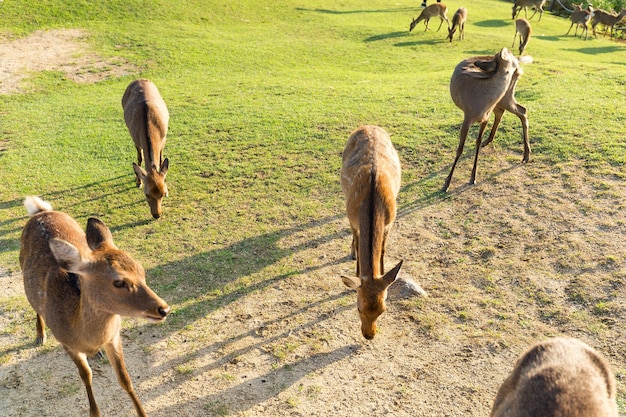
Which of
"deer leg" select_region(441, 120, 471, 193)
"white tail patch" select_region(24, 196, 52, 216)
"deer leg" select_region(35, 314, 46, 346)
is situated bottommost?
"deer leg" select_region(35, 314, 46, 346)

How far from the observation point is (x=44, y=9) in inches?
810

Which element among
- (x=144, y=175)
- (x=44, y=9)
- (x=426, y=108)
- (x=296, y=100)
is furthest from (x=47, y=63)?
(x=426, y=108)

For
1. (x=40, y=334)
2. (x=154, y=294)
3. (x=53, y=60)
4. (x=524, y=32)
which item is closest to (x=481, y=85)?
(x=154, y=294)

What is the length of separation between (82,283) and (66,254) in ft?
1.39

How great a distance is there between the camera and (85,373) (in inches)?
186

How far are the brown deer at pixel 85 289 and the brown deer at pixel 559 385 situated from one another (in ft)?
9.05

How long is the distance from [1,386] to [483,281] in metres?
5.81

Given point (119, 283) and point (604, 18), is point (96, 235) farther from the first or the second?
point (604, 18)

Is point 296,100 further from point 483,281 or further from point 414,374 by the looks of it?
point 414,374

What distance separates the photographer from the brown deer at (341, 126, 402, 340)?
5.06 m

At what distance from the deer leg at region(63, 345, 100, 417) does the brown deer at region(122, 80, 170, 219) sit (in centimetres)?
371

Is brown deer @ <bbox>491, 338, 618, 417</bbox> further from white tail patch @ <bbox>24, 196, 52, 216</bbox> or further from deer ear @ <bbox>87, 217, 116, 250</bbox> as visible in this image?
white tail patch @ <bbox>24, 196, 52, 216</bbox>

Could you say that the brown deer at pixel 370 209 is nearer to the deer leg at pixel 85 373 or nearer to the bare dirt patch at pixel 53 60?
the deer leg at pixel 85 373

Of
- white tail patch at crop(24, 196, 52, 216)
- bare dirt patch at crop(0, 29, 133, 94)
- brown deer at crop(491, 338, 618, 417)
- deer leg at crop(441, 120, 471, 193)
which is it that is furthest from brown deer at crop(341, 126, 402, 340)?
bare dirt patch at crop(0, 29, 133, 94)
